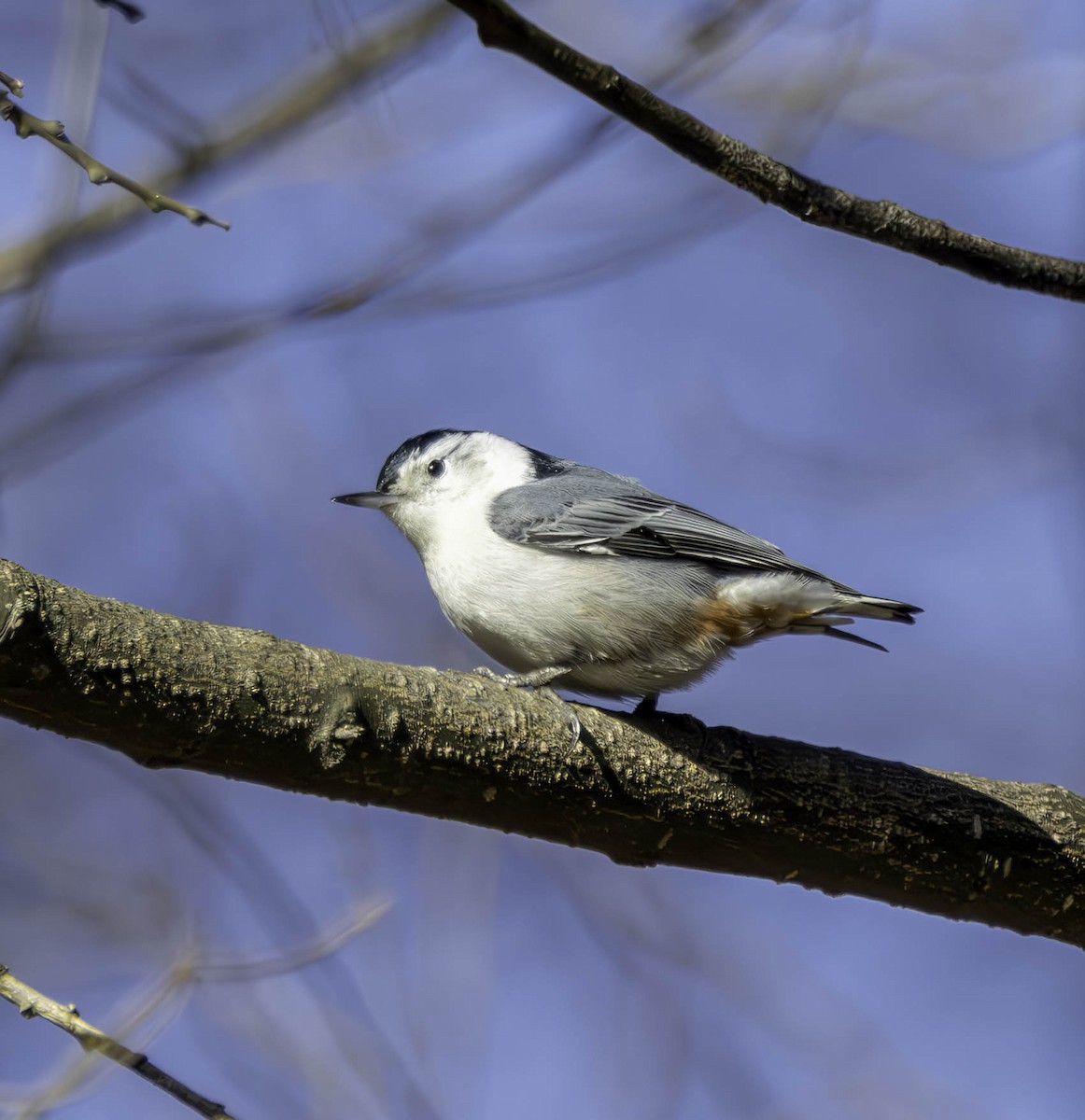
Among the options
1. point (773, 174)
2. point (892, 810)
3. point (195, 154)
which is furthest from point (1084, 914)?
point (195, 154)

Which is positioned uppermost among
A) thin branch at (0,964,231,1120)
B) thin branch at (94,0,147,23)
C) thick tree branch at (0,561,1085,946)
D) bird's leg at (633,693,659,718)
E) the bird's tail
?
thin branch at (94,0,147,23)

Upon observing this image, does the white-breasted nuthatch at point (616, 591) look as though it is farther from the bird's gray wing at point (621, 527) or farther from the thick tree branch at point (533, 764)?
the thick tree branch at point (533, 764)

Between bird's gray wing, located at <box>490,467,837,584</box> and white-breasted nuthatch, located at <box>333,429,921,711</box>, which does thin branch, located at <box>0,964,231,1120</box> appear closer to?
white-breasted nuthatch, located at <box>333,429,921,711</box>

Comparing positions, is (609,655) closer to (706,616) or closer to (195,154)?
(706,616)

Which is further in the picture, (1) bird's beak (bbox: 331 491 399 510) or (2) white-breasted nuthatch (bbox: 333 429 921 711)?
(1) bird's beak (bbox: 331 491 399 510)

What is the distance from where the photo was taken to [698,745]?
2.37 metres

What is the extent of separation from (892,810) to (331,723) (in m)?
1.14

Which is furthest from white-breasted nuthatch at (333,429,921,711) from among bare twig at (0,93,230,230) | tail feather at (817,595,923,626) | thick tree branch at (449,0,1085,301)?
bare twig at (0,93,230,230)

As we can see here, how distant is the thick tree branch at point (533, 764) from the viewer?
1751mm

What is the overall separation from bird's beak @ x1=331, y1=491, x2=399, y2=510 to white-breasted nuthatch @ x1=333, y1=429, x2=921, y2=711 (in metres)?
0.31

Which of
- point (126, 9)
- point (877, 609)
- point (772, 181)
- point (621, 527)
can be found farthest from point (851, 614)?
point (126, 9)

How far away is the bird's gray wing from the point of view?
9.73 ft

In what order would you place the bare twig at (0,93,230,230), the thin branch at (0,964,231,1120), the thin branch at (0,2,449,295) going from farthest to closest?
the thin branch at (0,2,449,295) < the bare twig at (0,93,230,230) < the thin branch at (0,964,231,1120)

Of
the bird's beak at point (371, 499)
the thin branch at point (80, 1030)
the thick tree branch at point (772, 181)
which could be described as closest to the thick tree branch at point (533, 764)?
the thin branch at point (80, 1030)
